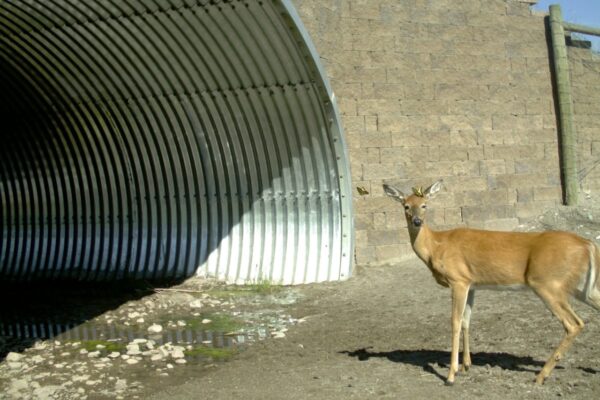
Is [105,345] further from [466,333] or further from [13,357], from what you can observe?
[466,333]

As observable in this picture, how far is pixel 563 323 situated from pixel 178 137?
7955 mm

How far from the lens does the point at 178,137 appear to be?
12984mm

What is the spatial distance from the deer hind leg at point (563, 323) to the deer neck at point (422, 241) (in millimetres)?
1159

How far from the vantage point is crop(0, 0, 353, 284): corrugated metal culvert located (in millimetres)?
10906

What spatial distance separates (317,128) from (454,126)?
298 centimetres

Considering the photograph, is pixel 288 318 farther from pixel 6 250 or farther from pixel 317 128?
pixel 6 250

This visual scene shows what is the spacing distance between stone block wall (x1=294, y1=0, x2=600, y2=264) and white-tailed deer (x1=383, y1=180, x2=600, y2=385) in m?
5.23

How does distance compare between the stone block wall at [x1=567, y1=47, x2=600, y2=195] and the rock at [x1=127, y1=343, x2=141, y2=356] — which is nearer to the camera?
the rock at [x1=127, y1=343, x2=141, y2=356]

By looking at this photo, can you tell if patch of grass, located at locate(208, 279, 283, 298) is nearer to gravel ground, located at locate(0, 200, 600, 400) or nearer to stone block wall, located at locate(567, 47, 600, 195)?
gravel ground, located at locate(0, 200, 600, 400)

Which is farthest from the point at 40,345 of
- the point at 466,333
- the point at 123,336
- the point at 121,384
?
the point at 466,333

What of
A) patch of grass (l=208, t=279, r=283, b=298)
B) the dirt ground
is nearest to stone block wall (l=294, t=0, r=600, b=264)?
patch of grass (l=208, t=279, r=283, b=298)

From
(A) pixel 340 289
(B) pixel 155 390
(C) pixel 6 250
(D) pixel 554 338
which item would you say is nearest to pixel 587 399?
(D) pixel 554 338

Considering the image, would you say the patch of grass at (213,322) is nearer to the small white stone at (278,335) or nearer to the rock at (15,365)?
the small white stone at (278,335)

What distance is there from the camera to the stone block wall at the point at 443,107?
1265 cm
